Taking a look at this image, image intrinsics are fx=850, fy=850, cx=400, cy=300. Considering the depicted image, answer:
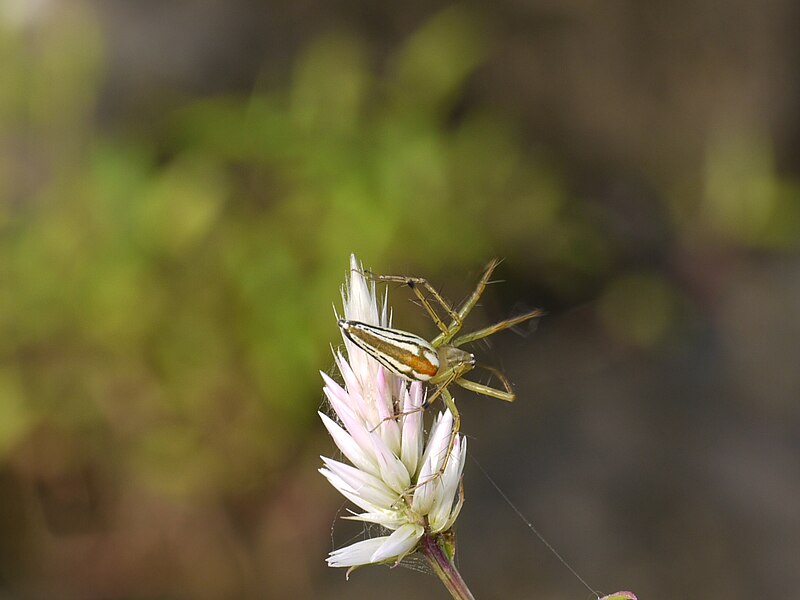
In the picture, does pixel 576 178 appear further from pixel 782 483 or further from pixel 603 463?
pixel 782 483

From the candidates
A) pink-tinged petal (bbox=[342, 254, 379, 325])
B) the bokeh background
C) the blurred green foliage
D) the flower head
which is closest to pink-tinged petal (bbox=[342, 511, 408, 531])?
the flower head

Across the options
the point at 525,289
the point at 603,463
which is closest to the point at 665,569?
the point at 603,463

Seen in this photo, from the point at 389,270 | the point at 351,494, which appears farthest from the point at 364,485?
the point at 389,270

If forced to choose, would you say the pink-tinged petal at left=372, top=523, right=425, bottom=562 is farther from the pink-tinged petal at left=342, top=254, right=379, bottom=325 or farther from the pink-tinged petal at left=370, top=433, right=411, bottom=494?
the pink-tinged petal at left=342, top=254, right=379, bottom=325

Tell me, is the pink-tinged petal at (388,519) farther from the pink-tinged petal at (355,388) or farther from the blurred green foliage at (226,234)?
the blurred green foliage at (226,234)

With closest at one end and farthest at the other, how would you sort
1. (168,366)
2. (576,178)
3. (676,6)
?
1. (168,366)
2. (576,178)
3. (676,6)

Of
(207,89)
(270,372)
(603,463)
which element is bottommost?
(603,463)
